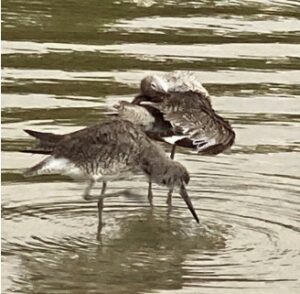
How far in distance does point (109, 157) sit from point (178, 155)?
1.64 m

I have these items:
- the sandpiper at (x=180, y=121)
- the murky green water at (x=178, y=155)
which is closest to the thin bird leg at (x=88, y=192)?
the murky green water at (x=178, y=155)

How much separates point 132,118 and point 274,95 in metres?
2.86

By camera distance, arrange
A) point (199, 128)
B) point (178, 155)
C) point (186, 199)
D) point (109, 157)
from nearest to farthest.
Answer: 1. point (109, 157)
2. point (186, 199)
3. point (199, 128)
4. point (178, 155)

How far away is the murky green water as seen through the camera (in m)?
7.45

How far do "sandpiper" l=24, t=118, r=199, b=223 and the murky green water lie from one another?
0.29 meters

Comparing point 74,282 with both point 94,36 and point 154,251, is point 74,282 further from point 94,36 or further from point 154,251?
point 94,36

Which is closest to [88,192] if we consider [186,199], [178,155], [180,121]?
[186,199]

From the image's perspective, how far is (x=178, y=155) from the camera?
9531 mm

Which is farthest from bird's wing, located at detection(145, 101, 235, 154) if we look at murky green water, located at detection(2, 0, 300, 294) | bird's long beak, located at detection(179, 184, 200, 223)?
bird's long beak, located at detection(179, 184, 200, 223)

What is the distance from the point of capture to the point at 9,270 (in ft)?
24.2

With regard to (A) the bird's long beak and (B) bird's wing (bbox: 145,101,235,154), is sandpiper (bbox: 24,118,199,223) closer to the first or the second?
(A) the bird's long beak

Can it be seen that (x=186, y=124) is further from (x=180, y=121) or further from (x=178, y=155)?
(x=178, y=155)

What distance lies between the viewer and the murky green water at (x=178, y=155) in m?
7.45

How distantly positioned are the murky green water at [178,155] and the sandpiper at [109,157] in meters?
0.29
